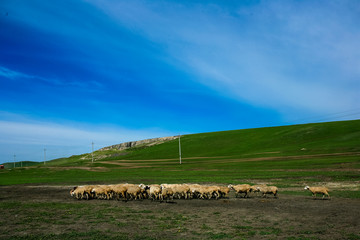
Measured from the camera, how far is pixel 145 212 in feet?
59.5

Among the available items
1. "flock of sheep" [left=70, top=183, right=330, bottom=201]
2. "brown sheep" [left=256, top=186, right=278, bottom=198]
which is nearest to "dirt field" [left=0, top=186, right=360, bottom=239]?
"brown sheep" [left=256, top=186, right=278, bottom=198]

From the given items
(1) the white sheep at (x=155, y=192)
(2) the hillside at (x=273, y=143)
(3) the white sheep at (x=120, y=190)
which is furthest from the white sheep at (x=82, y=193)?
(2) the hillside at (x=273, y=143)

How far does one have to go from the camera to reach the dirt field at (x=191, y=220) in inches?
488

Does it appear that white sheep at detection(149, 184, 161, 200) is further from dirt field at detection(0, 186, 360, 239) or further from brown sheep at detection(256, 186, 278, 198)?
brown sheep at detection(256, 186, 278, 198)

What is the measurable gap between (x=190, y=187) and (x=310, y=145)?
77.2 metres

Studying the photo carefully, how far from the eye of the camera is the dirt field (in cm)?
1239

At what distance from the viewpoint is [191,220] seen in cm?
1546

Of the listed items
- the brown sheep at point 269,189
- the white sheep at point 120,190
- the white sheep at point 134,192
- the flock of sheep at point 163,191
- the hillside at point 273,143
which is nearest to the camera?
the brown sheep at point 269,189

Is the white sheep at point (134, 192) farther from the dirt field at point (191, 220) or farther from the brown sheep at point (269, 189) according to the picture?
the brown sheep at point (269, 189)

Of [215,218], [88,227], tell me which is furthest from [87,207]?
[215,218]

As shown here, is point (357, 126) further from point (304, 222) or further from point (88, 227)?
point (88, 227)

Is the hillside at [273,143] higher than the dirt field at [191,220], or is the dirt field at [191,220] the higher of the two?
the hillside at [273,143]

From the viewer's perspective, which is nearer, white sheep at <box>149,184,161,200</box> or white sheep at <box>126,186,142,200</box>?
white sheep at <box>149,184,161,200</box>

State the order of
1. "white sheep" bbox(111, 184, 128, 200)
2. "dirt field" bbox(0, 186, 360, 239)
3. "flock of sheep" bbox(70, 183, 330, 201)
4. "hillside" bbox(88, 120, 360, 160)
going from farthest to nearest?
1. "hillside" bbox(88, 120, 360, 160)
2. "white sheep" bbox(111, 184, 128, 200)
3. "flock of sheep" bbox(70, 183, 330, 201)
4. "dirt field" bbox(0, 186, 360, 239)
